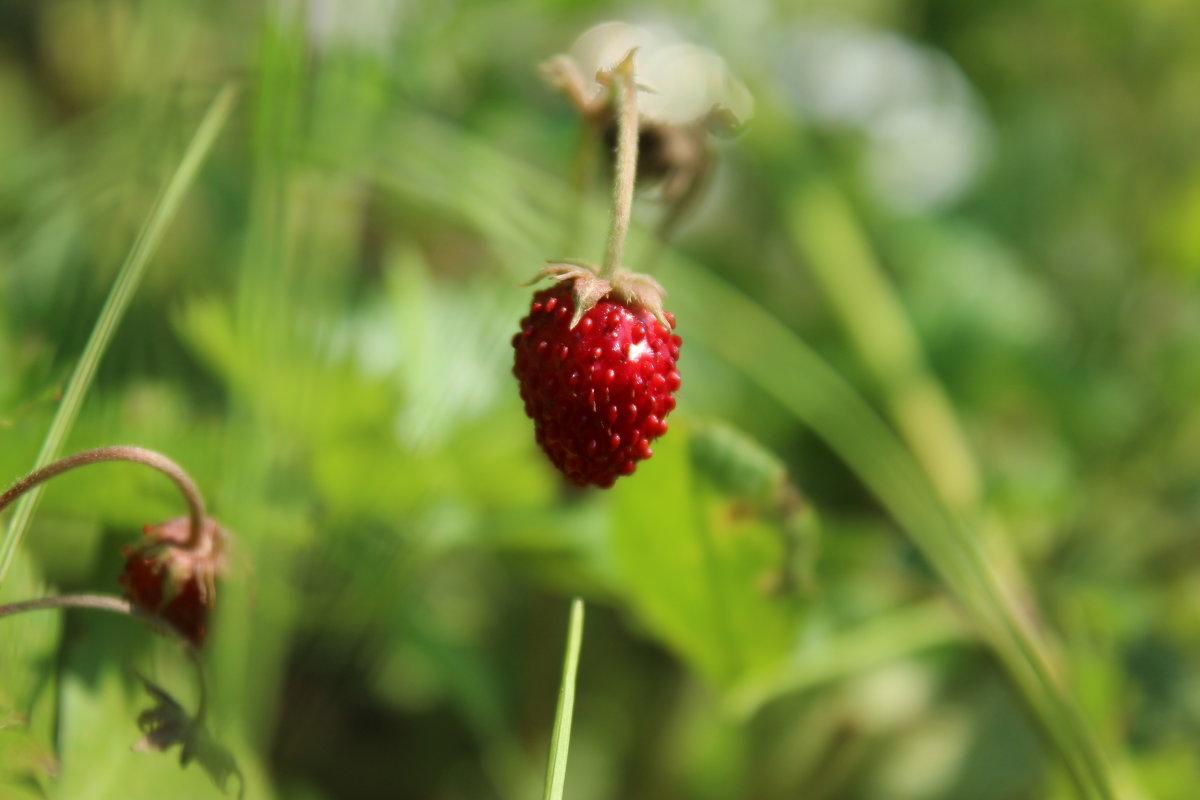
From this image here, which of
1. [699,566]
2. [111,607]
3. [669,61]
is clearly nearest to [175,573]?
[111,607]

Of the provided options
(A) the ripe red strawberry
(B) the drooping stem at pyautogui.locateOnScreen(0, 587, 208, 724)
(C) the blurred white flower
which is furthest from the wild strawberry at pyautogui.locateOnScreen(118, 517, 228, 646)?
(C) the blurred white flower

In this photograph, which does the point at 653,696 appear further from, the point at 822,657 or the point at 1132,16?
the point at 1132,16

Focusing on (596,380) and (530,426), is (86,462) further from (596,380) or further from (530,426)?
(530,426)

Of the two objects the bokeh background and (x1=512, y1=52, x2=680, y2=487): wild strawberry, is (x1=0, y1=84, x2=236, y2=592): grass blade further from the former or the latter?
(x1=512, y1=52, x2=680, y2=487): wild strawberry

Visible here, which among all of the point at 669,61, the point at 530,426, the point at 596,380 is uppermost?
the point at 669,61

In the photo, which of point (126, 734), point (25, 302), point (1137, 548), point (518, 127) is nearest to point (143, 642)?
point (126, 734)

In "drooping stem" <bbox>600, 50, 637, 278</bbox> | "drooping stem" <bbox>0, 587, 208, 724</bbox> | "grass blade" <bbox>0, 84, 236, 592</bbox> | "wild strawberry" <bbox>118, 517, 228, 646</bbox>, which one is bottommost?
"drooping stem" <bbox>0, 587, 208, 724</bbox>
